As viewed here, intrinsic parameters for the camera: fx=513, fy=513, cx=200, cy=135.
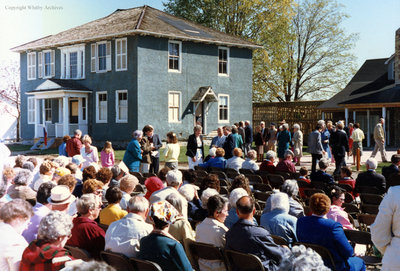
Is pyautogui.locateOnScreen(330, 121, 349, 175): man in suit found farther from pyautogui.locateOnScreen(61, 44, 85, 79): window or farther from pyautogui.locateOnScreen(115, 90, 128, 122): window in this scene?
pyautogui.locateOnScreen(61, 44, 85, 79): window

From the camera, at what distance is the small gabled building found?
1206 inches

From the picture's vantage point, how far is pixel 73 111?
33.1m

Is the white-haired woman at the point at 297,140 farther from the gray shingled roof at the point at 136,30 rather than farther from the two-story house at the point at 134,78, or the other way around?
the gray shingled roof at the point at 136,30

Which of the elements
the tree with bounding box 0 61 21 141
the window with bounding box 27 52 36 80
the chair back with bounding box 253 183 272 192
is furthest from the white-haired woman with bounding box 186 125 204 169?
the tree with bounding box 0 61 21 141

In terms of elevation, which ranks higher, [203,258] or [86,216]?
[86,216]

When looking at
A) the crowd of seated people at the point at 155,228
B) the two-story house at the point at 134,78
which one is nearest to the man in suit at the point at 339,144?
the crowd of seated people at the point at 155,228

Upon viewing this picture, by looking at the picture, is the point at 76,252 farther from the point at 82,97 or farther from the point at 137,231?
the point at 82,97

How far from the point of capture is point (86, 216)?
18.3 feet

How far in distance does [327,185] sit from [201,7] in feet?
117

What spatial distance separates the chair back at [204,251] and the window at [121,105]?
80.6 ft

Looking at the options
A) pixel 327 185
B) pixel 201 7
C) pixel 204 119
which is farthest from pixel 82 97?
pixel 327 185

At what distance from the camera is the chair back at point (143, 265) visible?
427 centimetres

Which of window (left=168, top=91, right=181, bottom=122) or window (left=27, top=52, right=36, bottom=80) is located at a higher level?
window (left=27, top=52, right=36, bottom=80)

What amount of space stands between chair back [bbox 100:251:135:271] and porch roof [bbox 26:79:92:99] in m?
26.9
